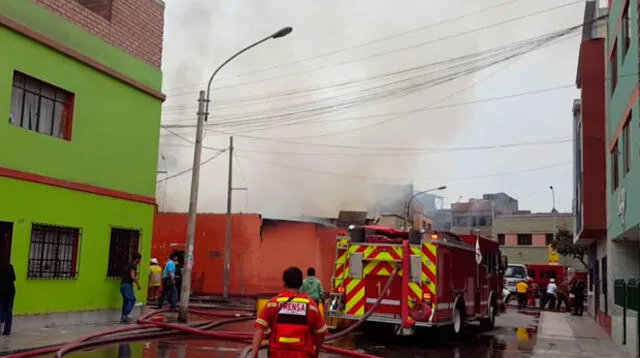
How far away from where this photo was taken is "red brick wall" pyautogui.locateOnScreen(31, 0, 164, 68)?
13305mm

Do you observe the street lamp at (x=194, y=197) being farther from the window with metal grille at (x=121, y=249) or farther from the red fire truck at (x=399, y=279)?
the red fire truck at (x=399, y=279)

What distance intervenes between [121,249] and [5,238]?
3228mm

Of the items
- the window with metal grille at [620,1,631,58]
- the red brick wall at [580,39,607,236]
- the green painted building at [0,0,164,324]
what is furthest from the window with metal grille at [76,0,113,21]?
the red brick wall at [580,39,607,236]

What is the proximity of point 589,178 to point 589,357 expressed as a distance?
8180mm

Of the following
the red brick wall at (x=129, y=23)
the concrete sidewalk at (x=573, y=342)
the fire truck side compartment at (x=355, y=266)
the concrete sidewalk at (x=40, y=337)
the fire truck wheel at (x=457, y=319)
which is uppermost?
the red brick wall at (x=129, y=23)

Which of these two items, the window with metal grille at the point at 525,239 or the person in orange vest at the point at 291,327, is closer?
the person in orange vest at the point at 291,327

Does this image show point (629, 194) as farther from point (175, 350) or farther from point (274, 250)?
point (274, 250)

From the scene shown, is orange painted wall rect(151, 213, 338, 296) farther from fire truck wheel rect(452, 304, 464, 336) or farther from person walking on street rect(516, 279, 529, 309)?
fire truck wheel rect(452, 304, 464, 336)

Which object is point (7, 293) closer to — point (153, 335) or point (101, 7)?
point (153, 335)

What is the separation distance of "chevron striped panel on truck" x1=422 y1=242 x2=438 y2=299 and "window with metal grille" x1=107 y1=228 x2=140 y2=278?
6386 mm

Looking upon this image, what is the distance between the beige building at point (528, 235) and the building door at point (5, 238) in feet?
148

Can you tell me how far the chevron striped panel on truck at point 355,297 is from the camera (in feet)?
41.0

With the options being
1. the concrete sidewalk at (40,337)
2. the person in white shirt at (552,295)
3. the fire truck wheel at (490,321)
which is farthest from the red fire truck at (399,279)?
the person in white shirt at (552,295)

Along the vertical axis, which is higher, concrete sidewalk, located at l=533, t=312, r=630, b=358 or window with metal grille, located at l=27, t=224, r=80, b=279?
window with metal grille, located at l=27, t=224, r=80, b=279
